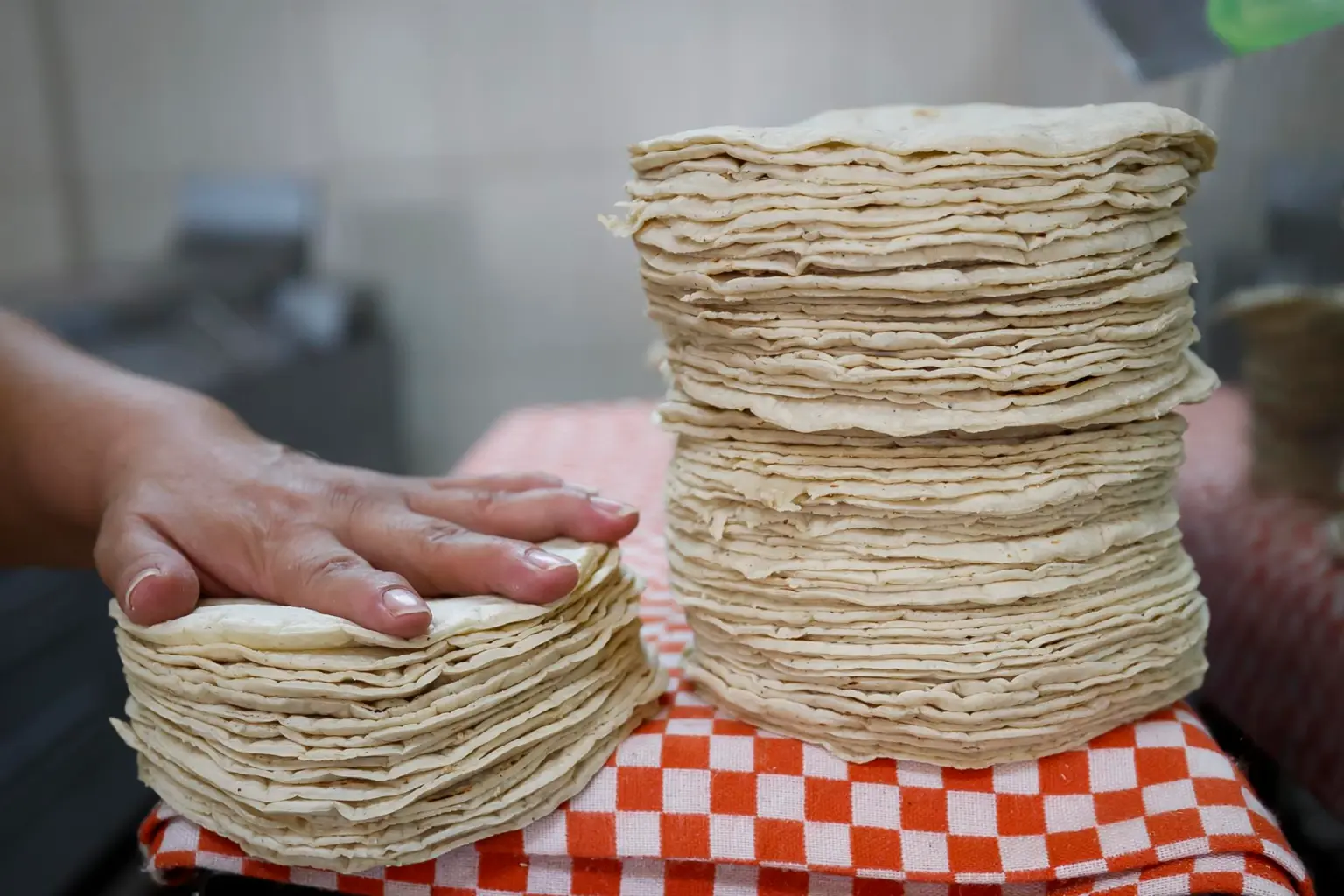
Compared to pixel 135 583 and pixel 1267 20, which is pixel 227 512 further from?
pixel 1267 20

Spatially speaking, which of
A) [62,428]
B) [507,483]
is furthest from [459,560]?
[62,428]

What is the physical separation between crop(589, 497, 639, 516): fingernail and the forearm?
1.26 feet

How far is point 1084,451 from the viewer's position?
0.68m

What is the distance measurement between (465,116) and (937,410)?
1678 mm

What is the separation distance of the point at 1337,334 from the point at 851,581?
59 centimetres

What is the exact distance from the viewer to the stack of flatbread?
92 cm

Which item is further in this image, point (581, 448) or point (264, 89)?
point (264, 89)

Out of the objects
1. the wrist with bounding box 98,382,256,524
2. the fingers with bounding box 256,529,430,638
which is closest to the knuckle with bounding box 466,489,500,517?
the fingers with bounding box 256,529,430,638

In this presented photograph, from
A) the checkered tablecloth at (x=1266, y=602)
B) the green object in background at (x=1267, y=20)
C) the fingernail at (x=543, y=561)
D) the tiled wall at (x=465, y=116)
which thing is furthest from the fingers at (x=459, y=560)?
the tiled wall at (x=465, y=116)

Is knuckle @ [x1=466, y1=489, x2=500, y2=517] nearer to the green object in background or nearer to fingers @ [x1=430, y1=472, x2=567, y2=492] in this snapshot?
fingers @ [x1=430, y1=472, x2=567, y2=492]

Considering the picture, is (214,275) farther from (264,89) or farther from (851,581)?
(851,581)

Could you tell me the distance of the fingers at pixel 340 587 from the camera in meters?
0.62

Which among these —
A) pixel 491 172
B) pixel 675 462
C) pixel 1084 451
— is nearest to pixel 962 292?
pixel 1084 451

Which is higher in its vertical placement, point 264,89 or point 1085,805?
point 264,89
